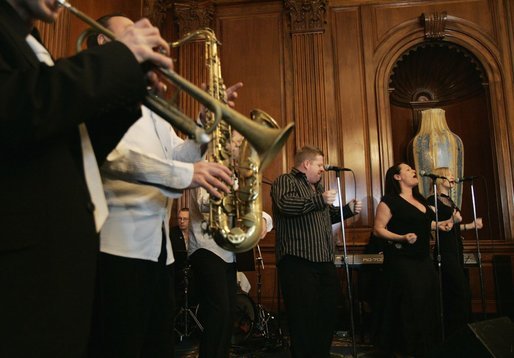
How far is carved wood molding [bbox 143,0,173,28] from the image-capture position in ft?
21.7

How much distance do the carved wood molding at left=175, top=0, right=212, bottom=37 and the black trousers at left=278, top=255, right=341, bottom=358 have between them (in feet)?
14.2

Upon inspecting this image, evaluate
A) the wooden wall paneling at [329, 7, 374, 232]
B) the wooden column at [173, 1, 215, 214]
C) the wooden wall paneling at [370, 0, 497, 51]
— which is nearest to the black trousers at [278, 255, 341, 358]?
the wooden wall paneling at [329, 7, 374, 232]

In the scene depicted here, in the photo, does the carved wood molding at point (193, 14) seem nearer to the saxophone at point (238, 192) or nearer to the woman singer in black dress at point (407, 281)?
the woman singer in black dress at point (407, 281)

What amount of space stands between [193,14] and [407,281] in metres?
4.70

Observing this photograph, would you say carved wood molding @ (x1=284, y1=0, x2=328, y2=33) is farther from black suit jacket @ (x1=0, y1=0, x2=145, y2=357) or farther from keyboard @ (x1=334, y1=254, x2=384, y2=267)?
black suit jacket @ (x1=0, y1=0, x2=145, y2=357)

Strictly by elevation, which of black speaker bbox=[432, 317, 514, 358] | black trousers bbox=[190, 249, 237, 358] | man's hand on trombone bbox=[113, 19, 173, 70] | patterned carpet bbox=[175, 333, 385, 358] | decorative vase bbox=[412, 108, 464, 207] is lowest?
patterned carpet bbox=[175, 333, 385, 358]

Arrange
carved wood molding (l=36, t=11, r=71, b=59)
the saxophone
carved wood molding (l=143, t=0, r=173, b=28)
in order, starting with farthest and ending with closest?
carved wood molding (l=143, t=0, r=173, b=28)
carved wood molding (l=36, t=11, r=71, b=59)
the saxophone

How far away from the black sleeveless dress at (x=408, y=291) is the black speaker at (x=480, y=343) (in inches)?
32.5

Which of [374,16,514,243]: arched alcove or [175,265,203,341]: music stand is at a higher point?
[374,16,514,243]: arched alcove

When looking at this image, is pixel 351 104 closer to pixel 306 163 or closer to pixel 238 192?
pixel 306 163

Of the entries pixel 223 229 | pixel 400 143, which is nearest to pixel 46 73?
pixel 223 229

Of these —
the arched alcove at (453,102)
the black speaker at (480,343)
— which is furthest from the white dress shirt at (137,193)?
the arched alcove at (453,102)

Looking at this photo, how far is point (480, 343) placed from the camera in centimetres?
275

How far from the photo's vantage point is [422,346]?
3791 millimetres
